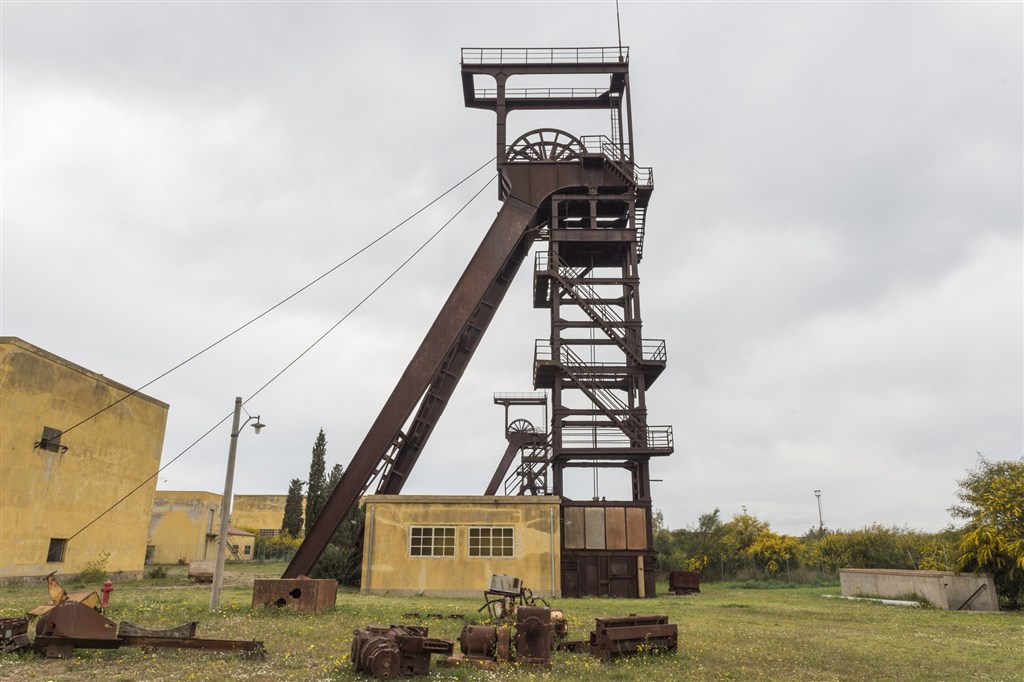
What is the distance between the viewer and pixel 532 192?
24.7 meters

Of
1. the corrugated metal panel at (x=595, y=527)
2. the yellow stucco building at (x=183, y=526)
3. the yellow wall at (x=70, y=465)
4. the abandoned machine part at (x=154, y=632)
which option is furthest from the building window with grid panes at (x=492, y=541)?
the yellow stucco building at (x=183, y=526)

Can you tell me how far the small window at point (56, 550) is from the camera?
19.6m

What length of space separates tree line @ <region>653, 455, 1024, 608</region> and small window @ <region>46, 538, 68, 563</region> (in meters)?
20.6

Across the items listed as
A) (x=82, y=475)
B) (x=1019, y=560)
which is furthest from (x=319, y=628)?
(x=1019, y=560)

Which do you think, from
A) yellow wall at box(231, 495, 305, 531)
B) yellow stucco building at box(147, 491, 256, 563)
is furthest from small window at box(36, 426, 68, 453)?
yellow wall at box(231, 495, 305, 531)

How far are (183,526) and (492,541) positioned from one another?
27306mm

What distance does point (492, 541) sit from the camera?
19516 mm

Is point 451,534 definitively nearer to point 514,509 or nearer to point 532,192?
point 514,509

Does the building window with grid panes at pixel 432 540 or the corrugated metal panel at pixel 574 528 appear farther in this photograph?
the corrugated metal panel at pixel 574 528

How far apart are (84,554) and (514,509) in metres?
13.6

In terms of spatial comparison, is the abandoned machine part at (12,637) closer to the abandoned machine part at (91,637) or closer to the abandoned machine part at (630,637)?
the abandoned machine part at (91,637)

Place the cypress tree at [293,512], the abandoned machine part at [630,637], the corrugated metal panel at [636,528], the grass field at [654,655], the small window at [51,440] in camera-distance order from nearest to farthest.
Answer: the grass field at [654,655], the abandoned machine part at [630,637], the small window at [51,440], the corrugated metal panel at [636,528], the cypress tree at [293,512]

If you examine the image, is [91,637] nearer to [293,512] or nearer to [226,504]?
[226,504]

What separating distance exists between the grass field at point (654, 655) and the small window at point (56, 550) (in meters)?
3.21
